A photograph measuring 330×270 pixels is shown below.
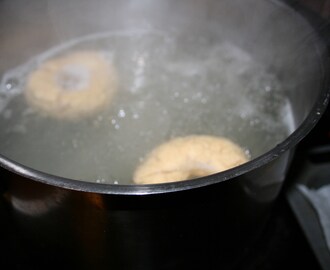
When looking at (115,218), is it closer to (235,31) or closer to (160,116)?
(160,116)

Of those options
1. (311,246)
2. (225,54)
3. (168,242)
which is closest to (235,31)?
(225,54)

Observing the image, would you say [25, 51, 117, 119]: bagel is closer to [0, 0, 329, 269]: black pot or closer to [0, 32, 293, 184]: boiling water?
[0, 32, 293, 184]: boiling water

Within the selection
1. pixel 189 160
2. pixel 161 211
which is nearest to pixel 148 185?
pixel 161 211

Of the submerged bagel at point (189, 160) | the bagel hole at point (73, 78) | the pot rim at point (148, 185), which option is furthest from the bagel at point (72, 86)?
the pot rim at point (148, 185)

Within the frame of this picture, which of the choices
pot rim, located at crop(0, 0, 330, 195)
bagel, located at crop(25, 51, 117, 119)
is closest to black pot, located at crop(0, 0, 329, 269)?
pot rim, located at crop(0, 0, 330, 195)

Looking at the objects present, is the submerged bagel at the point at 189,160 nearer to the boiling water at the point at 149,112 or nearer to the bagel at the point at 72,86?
the boiling water at the point at 149,112

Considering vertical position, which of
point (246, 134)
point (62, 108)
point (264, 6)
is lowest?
point (246, 134)
